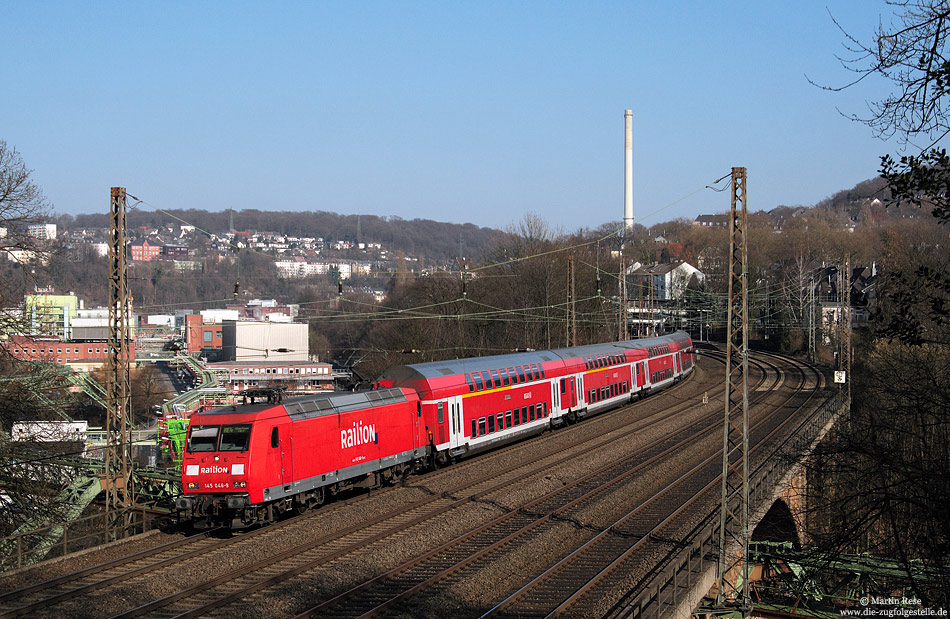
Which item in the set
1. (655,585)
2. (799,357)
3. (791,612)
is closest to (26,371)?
(655,585)

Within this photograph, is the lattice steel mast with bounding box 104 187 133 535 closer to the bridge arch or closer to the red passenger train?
the red passenger train

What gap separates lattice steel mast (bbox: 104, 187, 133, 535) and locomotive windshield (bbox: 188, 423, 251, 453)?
3.10 metres

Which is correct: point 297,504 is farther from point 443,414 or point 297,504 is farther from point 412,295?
point 412,295

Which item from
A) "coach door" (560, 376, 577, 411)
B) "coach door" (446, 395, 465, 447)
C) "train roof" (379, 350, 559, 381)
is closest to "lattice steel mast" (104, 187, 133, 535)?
"train roof" (379, 350, 559, 381)

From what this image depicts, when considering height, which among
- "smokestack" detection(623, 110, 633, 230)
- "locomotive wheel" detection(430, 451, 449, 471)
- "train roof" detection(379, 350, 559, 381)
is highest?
"smokestack" detection(623, 110, 633, 230)

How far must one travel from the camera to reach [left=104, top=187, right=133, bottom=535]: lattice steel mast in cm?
2058

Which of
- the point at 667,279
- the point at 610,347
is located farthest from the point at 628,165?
the point at 610,347

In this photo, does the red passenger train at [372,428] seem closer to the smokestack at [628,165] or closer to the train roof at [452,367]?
the train roof at [452,367]

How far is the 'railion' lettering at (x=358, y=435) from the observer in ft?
68.6

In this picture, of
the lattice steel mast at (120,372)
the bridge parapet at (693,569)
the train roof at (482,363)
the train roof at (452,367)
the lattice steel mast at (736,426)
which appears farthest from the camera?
the train roof at (482,363)

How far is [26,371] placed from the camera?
20.2 metres

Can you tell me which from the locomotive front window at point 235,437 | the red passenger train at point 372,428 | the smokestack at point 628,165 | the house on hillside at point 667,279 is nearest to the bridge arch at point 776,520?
the red passenger train at point 372,428

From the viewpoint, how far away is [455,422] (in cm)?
2681

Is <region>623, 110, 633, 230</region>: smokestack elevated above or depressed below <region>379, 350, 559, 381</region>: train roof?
above
